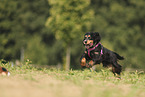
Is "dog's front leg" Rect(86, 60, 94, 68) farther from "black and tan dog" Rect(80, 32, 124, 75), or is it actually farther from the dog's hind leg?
the dog's hind leg

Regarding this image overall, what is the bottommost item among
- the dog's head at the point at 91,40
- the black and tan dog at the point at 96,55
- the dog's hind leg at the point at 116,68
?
the dog's hind leg at the point at 116,68

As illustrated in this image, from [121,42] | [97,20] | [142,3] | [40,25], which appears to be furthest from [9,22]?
[142,3]

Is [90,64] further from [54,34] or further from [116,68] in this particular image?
[54,34]

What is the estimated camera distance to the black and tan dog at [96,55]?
919cm

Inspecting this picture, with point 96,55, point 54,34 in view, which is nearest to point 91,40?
point 96,55

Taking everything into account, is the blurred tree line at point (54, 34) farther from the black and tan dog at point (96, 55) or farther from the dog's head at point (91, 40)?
the dog's head at point (91, 40)

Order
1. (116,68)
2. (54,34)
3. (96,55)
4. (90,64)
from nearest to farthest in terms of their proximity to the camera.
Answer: (90,64) < (96,55) < (116,68) < (54,34)

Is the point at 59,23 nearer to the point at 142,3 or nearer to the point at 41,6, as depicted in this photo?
the point at 142,3

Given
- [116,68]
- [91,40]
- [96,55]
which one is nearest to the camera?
[96,55]

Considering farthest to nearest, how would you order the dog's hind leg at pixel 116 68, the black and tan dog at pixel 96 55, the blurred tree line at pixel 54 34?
the blurred tree line at pixel 54 34, the dog's hind leg at pixel 116 68, the black and tan dog at pixel 96 55

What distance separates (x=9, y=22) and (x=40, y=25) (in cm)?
976

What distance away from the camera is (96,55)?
9219mm

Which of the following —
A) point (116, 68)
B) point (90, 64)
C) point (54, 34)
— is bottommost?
point (116, 68)

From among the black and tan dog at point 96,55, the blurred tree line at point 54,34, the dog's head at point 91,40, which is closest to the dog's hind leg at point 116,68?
the black and tan dog at point 96,55
